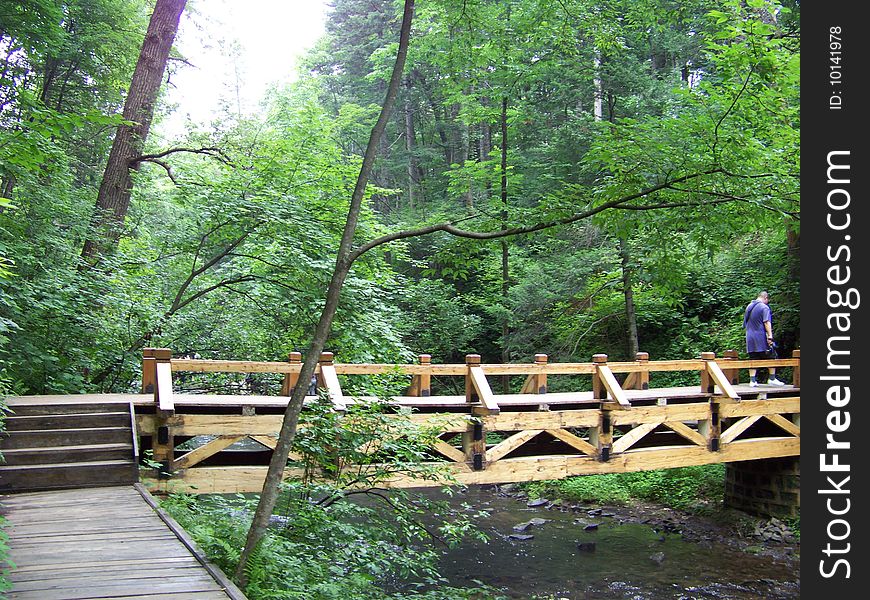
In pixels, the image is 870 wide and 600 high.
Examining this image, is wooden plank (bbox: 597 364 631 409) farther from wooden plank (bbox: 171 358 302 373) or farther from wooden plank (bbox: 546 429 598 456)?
wooden plank (bbox: 171 358 302 373)

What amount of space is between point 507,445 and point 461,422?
3.71 ft

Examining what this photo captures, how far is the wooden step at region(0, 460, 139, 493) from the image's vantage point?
20.4 feet

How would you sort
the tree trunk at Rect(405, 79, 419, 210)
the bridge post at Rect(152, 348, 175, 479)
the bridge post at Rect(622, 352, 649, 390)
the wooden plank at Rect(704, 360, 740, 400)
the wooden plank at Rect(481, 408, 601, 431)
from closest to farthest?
the bridge post at Rect(152, 348, 175, 479)
the wooden plank at Rect(481, 408, 601, 431)
the wooden plank at Rect(704, 360, 740, 400)
the bridge post at Rect(622, 352, 649, 390)
the tree trunk at Rect(405, 79, 419, 210)

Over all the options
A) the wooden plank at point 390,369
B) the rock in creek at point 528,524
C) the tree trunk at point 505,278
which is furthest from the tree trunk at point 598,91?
the rock in creek at point 528,524

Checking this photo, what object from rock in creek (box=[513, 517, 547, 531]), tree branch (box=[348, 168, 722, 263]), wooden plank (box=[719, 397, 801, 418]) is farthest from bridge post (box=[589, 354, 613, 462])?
tree branch (box=[348, 168, 722, 263])

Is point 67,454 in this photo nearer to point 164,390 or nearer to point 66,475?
point 66,475

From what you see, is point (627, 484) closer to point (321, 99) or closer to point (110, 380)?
point (110, 380)

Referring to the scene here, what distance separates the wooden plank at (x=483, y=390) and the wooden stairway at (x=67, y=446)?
4.14 m

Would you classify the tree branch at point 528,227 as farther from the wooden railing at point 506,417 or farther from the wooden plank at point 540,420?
the wooden plank at point 540,420

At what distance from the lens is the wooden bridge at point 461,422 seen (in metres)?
7.05

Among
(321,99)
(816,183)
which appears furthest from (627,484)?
(321,99)

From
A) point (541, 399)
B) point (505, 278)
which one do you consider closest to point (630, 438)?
point (541, 399)

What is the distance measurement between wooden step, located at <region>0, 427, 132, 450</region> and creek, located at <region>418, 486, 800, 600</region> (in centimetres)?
510

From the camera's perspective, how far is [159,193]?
18.2 meters
